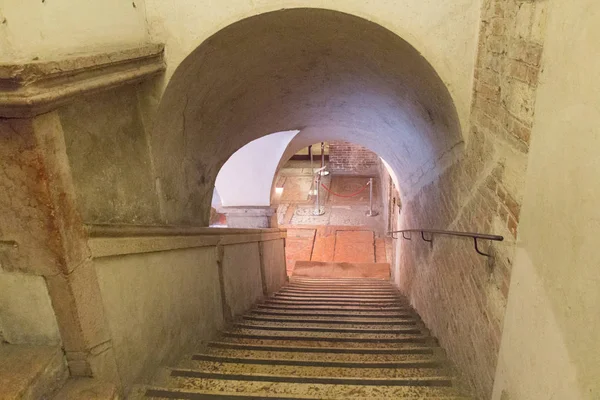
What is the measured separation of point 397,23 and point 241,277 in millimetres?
3143

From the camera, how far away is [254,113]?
3957 millimetres

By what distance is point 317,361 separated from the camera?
2553 millimetres

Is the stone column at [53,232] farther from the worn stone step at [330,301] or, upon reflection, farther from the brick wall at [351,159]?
the brick wall at [351,159]

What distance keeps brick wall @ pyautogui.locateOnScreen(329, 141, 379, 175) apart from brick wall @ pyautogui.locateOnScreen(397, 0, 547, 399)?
10.4 m

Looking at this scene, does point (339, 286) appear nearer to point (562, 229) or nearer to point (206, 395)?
point (206, 395)

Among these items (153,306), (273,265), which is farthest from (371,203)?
(153,306)

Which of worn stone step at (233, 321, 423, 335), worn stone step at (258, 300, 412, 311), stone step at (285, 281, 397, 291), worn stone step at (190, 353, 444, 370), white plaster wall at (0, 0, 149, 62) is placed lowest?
stone step at (285, 281, 397, 291)

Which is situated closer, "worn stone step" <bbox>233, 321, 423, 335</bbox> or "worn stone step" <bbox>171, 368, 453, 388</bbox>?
"worn stone step" <bbox>171, 368, 453, 388</bbox>

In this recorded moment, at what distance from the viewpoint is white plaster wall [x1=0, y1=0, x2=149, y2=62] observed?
1530 mm

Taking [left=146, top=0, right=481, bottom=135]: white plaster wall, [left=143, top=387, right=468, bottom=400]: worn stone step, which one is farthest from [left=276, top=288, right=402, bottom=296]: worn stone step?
[left=146, top=0, right=481, bottom=135]: white plaster wall

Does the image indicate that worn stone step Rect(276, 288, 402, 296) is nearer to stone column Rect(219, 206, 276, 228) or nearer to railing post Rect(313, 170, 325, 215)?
stone column Rect(219, 206, 276, 228)

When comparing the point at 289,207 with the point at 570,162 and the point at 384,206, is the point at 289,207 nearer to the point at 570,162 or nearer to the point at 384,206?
the point at 384,206

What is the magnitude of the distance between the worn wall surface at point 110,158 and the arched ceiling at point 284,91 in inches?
7.0

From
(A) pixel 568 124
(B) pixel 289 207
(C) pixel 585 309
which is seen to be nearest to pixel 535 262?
(C) pixel 585 309
